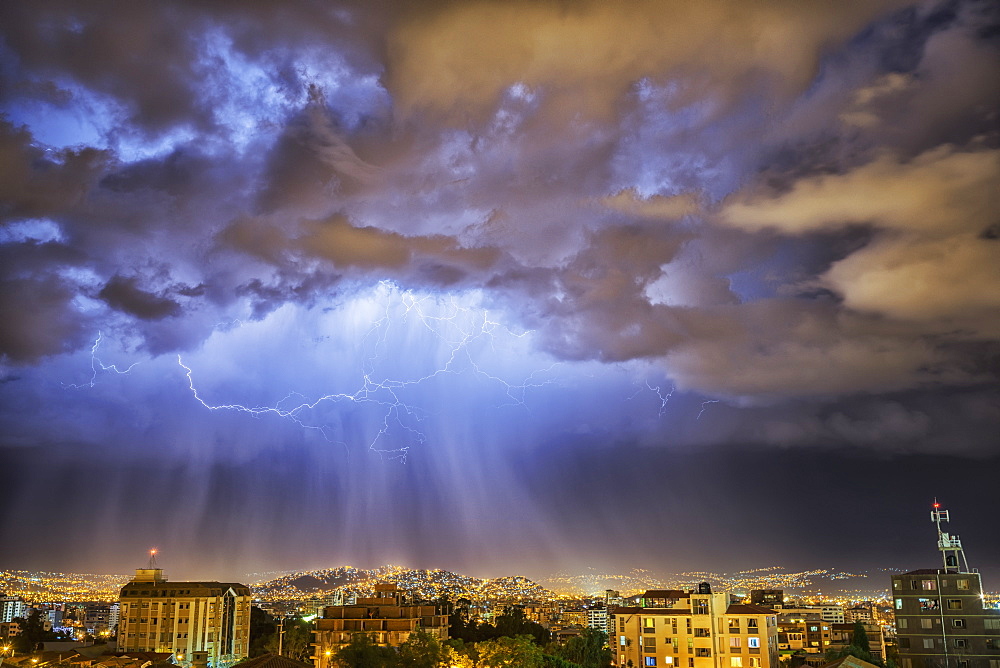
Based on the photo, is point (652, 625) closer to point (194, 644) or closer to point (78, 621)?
point (194, 644)

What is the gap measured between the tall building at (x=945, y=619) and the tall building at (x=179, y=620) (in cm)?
4979

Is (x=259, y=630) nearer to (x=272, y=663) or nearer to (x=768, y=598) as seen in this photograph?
(x=272, y=663)

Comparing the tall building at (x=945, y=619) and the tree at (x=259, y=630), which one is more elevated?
the tall building at (x=945, y=619)

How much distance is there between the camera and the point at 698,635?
158 ft

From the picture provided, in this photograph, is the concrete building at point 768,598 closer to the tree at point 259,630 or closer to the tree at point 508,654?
the tree at point 259,630

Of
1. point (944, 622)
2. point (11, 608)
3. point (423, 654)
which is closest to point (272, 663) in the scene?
point (423, 654)

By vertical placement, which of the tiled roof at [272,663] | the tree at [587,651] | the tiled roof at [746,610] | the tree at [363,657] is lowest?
the tree at [587,651]

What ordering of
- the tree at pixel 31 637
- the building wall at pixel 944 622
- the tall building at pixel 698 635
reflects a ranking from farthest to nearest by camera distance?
the tree at pixel 31 637 → the tall building at pixel 698 635 → the building wall at pixel 944 622

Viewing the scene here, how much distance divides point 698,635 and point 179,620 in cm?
4113

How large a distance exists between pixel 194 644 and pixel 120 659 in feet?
57.6

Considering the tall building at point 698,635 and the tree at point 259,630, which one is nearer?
the tall building at point 698,635

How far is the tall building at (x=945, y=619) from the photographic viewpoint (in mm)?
36312

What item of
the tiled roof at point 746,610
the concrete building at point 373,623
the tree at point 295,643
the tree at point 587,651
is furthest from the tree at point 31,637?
the tiled roof at point 746,610

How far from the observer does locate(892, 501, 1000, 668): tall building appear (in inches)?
1430
